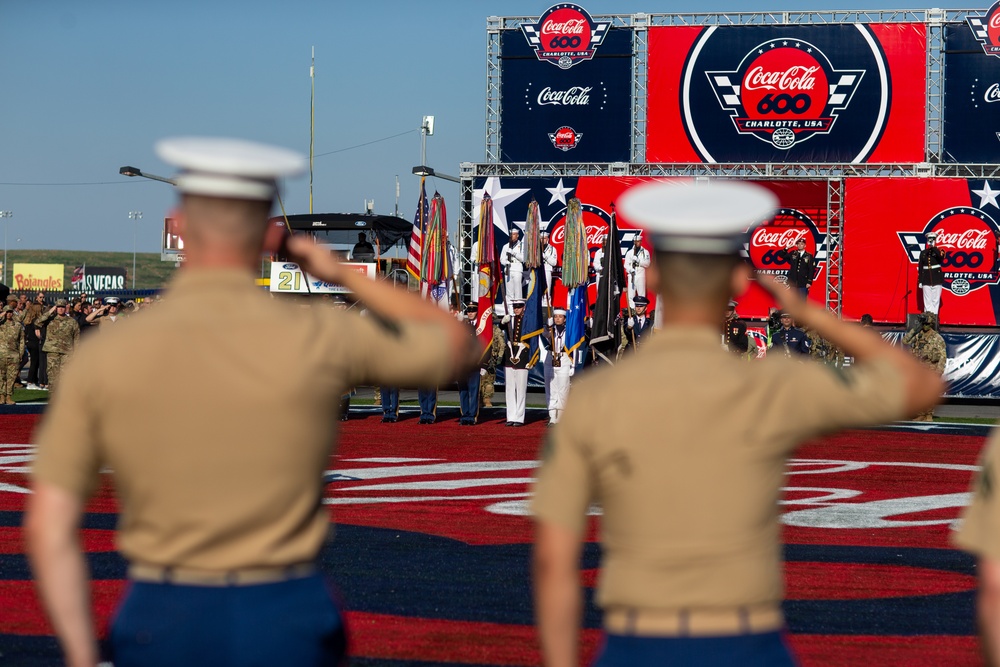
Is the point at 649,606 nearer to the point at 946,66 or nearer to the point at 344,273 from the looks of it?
the point at 344,273

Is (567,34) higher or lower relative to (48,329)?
higher

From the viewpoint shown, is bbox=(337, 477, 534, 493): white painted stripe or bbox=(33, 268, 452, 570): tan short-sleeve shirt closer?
bbox=(33, 268, 452, 570): tan short-sleeve shirt

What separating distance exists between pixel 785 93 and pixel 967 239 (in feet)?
18.3

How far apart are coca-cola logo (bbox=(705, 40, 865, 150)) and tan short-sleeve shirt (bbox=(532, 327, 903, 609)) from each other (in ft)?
102

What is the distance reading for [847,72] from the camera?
106 ft

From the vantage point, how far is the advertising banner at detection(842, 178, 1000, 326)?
30594mm

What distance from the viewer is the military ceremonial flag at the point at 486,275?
22297mm

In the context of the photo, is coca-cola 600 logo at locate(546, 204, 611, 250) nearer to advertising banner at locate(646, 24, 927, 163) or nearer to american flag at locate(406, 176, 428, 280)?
advertising banner at locate(646, 24, 927, 163)

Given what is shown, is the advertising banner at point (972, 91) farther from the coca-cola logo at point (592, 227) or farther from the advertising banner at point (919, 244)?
the coca-cola logo at point (592, 227)

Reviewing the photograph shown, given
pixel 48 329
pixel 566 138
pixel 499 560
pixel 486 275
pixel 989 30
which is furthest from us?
pixel 566 138

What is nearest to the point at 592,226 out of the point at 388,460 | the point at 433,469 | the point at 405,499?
the point at 388,460

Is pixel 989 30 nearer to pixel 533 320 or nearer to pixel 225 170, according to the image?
pixel 533 320

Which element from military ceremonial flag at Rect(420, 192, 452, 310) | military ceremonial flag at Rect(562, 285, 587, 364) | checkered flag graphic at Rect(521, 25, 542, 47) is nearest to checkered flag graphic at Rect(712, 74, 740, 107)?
checkered flag graphic at Rect(521, 25, 542, 47)

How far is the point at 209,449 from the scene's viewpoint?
2545 millimetres
